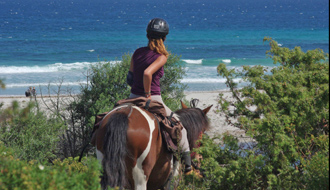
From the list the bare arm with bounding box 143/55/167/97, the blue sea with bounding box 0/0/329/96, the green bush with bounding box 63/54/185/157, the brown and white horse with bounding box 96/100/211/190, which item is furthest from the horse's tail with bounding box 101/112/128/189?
the blue sea with bounding box 0/0/329/96

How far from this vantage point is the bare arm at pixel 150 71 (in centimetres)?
519

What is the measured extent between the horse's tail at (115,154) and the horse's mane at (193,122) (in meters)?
1.46

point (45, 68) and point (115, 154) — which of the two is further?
point (45, 68)

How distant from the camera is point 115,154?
452 cm

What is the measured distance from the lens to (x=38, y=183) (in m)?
2.96

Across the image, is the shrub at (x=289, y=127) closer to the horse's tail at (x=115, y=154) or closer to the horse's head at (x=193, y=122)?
the horse's head at (x=193, y=122)

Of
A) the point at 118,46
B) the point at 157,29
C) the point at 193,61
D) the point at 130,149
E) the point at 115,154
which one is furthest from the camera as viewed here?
the point at 118,46

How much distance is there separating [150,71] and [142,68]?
24 cm

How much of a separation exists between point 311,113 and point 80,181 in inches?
113

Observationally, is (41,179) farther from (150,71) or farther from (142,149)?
(150,71)

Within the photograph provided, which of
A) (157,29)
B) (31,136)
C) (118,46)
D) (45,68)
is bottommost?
(31,136)

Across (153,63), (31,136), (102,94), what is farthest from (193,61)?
(153,63)

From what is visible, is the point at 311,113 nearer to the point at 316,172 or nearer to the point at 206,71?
the point at 316,172

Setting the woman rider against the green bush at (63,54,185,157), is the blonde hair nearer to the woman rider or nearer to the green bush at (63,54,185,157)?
the woman rider
